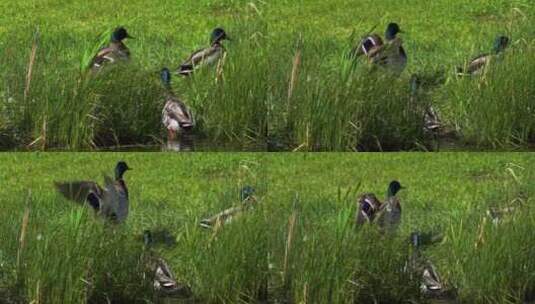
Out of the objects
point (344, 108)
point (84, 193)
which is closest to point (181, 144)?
point (84, 193)

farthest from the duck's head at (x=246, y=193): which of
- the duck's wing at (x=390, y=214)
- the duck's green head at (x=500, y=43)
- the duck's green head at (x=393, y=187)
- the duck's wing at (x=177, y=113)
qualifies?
the duck's green head at (x=393, y=187)

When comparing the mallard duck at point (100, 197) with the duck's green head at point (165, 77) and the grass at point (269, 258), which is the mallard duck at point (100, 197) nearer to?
the grass at point (269, 258)

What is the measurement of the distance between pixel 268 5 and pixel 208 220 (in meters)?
9.90

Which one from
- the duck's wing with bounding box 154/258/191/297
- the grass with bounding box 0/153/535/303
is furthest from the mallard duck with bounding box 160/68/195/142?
the duck's wing with bounding box 154/258/191/297

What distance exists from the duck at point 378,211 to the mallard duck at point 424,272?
75cm

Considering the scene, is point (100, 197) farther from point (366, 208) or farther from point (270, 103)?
point (366, 208)

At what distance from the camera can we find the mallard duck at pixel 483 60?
846 inches

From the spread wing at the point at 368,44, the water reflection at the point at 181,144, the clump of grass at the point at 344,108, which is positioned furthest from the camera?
the spread wing at the point at 368,44

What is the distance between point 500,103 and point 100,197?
16.7 feet

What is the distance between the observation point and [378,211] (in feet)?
74.3

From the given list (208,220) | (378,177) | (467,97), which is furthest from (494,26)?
(208,220)

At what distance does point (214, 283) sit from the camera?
20172 mm

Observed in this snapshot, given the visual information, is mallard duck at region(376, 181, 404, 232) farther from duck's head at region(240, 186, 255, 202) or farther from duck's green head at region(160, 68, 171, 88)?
duck's green head at region(160, 68, 171, 88)

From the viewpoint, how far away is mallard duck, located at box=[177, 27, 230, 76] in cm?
2259
